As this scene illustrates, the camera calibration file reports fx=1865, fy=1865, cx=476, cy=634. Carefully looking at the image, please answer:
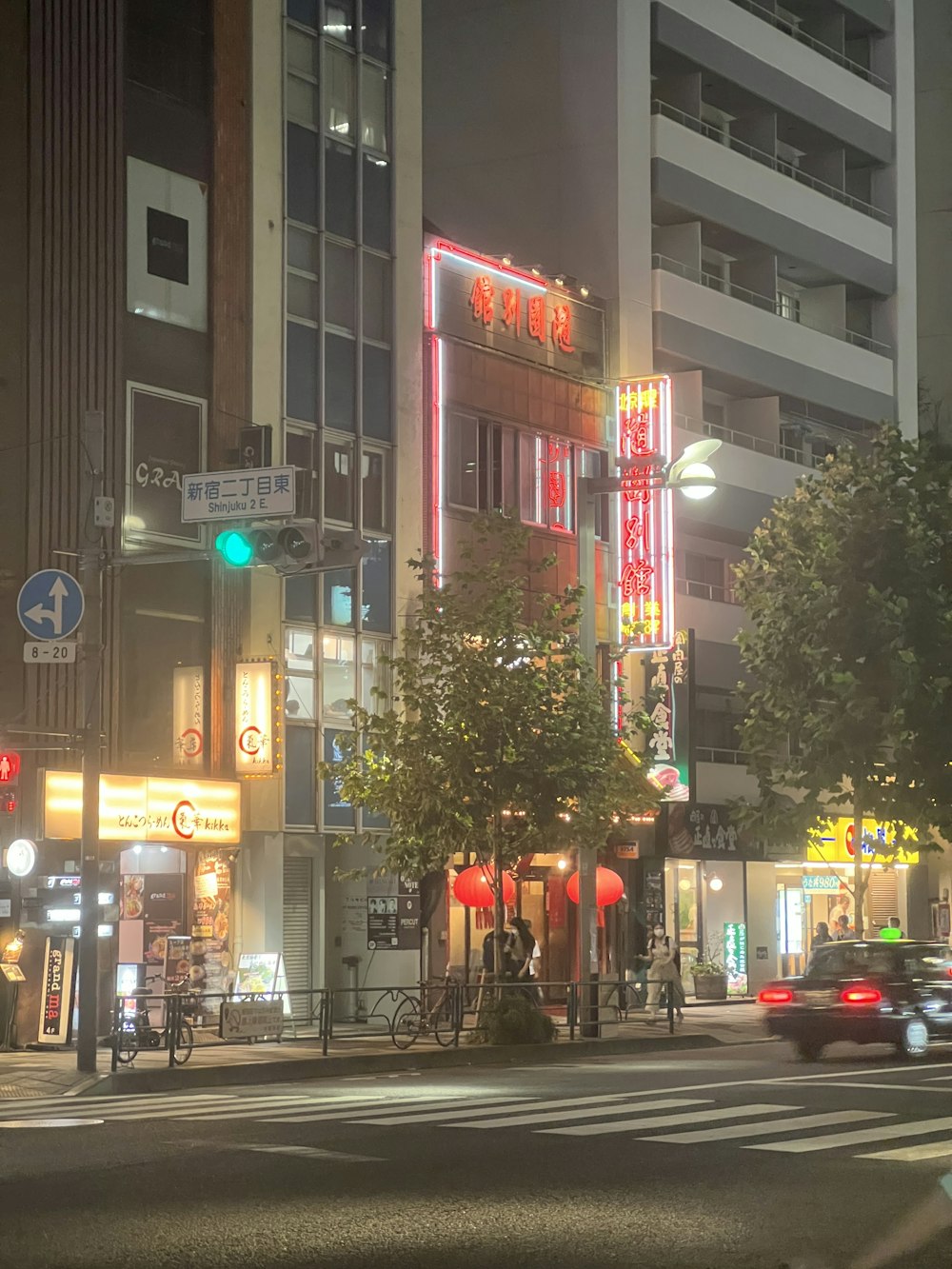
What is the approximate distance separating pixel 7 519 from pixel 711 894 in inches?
812

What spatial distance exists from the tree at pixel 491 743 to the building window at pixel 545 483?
25.8 ft

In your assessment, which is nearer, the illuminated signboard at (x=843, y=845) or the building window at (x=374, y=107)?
the building window at (x=374, y=107)

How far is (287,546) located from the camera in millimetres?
18469

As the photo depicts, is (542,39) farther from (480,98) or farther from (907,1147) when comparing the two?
(907,1147)

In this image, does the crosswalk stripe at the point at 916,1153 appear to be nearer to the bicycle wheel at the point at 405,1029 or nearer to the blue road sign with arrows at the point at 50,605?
the blue road sign with arrows at the point at 50,605

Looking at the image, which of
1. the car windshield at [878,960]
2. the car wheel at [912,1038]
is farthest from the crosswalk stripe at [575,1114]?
the car windshield at [878,960]

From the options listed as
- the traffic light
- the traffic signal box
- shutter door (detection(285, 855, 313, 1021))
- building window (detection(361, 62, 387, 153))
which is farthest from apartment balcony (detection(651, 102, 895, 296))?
the traffic light

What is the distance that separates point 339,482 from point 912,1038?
14.1 meters

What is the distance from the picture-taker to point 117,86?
29750 millimetres

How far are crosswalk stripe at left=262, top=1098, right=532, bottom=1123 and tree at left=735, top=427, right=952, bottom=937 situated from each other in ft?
57.1

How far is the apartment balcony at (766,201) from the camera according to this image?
43000mm

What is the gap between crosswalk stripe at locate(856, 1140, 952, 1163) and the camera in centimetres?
1302

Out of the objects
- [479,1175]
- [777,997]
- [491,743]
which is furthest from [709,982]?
[479,1175]

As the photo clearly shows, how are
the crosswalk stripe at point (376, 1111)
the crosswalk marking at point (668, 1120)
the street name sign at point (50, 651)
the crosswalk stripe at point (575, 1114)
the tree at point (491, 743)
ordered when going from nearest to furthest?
the crosswalk marking at point (668, 1120) → the crosswalk stripe at point (575, 1114) → the crosswalk stripe at point (376, 1111) → the street name sign at point (50, 651) → the tree at point (491, 743)
